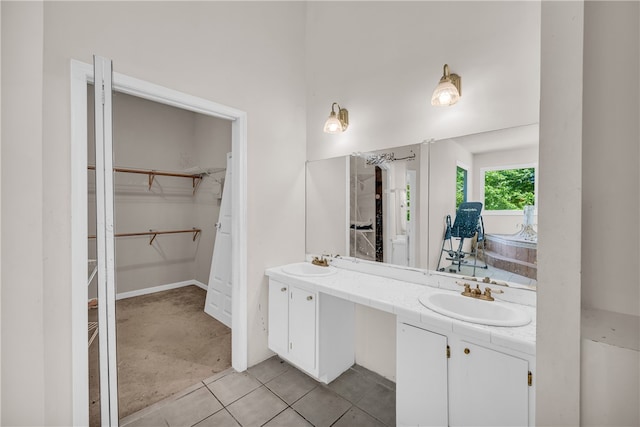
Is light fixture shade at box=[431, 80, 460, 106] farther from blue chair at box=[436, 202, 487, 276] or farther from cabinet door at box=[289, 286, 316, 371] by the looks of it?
cabinet door at box=[289, 286, 316, 371]

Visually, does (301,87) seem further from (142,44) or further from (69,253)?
(69,253)

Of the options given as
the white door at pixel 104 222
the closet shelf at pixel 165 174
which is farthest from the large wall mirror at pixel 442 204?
the closet shelf at pixel 165 174

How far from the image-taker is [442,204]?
1.82m

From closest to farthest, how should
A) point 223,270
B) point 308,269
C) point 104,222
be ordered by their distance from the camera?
1. point 104,222
2. point 308,269
3. point 223,270

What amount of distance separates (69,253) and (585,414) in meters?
2.07

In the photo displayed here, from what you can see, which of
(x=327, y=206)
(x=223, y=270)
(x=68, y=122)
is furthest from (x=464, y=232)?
(x=223, y=270)

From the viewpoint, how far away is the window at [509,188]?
151 centimetres

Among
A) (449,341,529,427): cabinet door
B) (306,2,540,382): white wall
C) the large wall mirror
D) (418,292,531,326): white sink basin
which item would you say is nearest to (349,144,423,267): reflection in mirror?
the large wall mirror

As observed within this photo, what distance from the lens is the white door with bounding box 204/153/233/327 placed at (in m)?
3.10

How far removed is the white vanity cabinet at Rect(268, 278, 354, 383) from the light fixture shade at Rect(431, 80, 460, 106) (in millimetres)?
1506

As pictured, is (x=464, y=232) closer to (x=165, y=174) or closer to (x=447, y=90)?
(x=447, y=90)

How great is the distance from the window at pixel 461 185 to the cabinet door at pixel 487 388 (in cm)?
88

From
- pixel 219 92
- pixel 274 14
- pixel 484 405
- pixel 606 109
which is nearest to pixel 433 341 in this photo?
pixel 484 405

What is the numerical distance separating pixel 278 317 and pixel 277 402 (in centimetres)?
57
